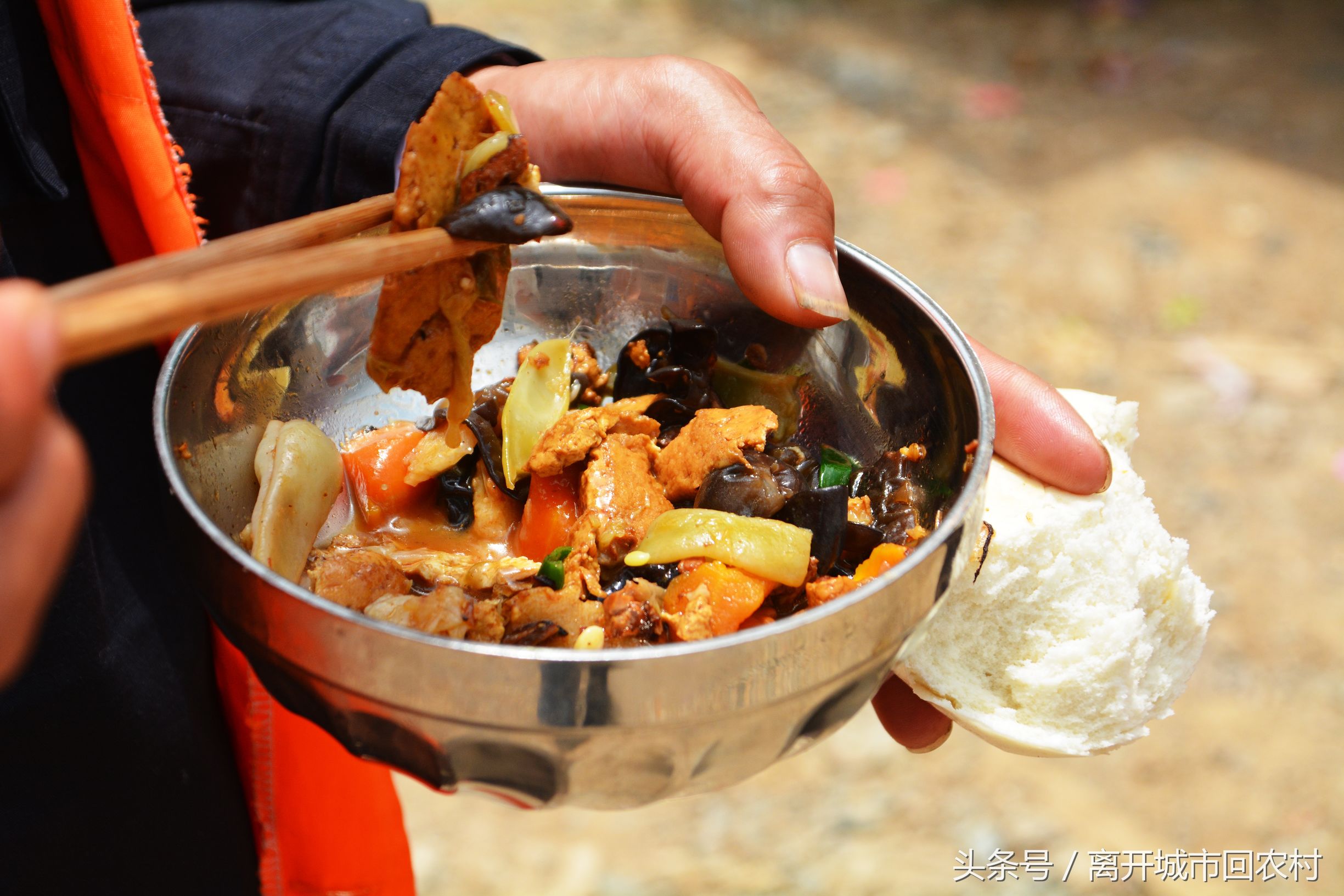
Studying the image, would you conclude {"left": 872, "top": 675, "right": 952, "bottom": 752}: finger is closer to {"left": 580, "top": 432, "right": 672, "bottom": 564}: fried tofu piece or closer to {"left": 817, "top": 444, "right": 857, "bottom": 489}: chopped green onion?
{"left": 817, "top": 444, "right": 857, "bottom": 489}: chopped green onion

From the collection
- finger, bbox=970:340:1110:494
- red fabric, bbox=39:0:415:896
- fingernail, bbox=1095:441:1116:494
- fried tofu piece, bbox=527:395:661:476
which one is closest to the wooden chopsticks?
fried tofu piece, bbox=527:395:661:476

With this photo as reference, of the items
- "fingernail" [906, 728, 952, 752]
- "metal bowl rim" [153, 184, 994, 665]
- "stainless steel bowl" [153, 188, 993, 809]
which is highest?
"metal bowl rim" [153, 184, 994, 665]

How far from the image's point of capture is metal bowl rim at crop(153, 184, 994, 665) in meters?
1.14

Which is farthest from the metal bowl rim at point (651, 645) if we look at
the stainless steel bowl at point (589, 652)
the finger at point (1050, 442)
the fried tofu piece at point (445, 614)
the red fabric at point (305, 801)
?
the red fabric at point (305, 801)

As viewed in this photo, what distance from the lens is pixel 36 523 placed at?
0.81 meters

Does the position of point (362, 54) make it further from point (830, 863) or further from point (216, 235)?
point (830, 863)

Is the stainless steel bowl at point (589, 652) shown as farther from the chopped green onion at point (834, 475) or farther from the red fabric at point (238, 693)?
the red fabric at point (238, 693)

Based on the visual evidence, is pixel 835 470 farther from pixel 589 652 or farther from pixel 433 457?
pixel 589 652

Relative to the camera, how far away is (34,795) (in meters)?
1.76

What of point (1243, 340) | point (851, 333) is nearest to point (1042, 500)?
point (851, 333)

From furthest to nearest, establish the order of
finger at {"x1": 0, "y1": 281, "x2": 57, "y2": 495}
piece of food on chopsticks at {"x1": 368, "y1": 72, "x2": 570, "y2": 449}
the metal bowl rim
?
piece of food on chopsticks at {"x1": 368, "y1": 72, "x2": 570, "y2": 449} < the metal bowl rim < finger at {"x1": 0, "y1": 281, "x2": 57, "y2": 495}

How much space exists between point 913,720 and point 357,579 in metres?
1.08

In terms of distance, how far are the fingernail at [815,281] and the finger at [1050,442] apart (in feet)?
1.26

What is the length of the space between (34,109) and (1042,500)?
1.94m
